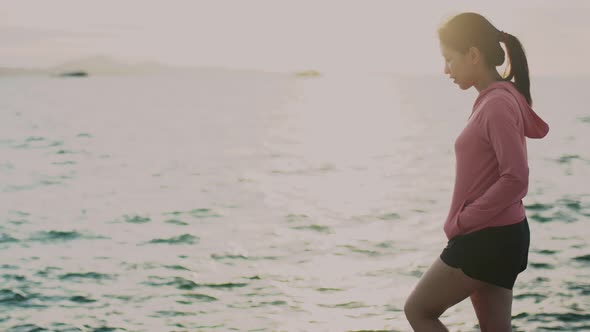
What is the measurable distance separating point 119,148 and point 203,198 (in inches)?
890

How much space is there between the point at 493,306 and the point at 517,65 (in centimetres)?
129

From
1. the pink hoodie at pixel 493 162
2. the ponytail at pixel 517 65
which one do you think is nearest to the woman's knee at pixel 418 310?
the pink hoodie at pixel 493 162

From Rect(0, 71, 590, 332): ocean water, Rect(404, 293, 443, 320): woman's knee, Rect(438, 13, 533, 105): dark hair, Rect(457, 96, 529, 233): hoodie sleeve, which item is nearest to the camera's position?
Rect(457, 96, 529, 233): hoodie sleeve

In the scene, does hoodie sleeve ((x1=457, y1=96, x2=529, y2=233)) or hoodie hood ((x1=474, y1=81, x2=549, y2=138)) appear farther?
hoodie hood ((x1=474, y1=81, x2=549, y2=138))

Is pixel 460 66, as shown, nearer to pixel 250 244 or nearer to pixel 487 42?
pixel 487 42

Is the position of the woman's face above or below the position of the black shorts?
above

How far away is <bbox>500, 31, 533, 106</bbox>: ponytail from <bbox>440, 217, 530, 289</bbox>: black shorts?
2.31 ft

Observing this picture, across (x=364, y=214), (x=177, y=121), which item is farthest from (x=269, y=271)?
(x=177, y=121)

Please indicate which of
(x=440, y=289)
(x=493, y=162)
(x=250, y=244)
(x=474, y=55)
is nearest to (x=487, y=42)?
(x=474, y=55)

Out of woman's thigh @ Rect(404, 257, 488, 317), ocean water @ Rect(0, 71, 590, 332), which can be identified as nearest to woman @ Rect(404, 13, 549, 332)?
woman's thigh @ Rect(404, 257, 488, 317)

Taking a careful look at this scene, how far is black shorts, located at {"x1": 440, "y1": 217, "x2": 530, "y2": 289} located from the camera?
12.6ft

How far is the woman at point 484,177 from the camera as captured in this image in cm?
369

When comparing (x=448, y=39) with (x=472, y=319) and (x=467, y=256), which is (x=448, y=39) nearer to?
(x=467, y=256)

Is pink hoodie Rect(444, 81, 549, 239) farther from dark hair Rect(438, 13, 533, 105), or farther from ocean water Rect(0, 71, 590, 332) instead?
ocean water Rect(0, 71, 590, 332)
